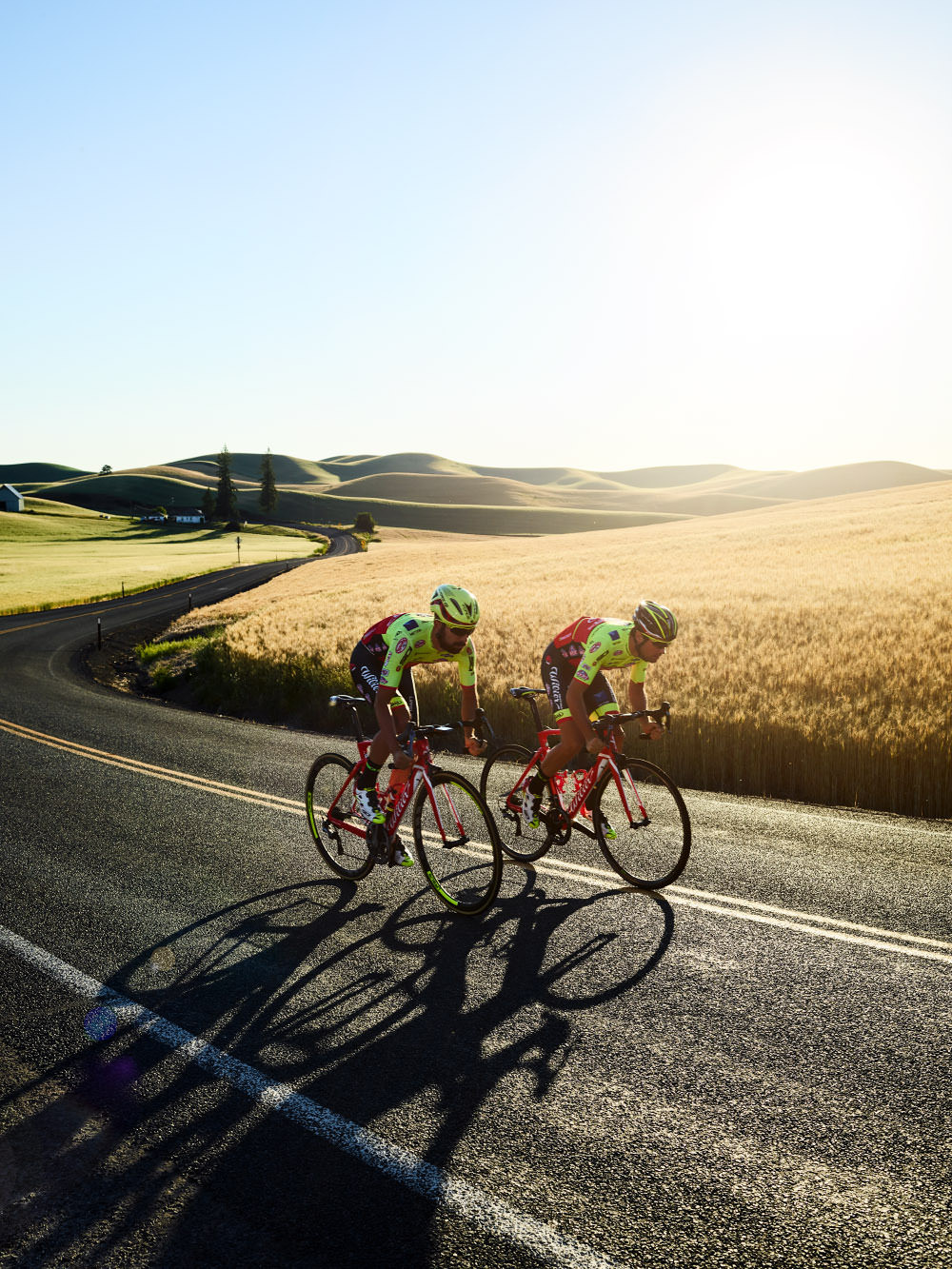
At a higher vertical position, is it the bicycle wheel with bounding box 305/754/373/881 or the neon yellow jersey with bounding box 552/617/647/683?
the neon yellow jersey with bounding box 552/617/647/683

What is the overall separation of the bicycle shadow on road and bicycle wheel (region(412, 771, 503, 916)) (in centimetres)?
18

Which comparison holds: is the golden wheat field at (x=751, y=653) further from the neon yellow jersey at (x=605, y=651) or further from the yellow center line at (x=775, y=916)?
the neon yellow jersey at (x=605, y=651)

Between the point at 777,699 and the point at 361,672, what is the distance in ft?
21.8

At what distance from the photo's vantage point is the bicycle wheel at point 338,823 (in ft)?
22.5

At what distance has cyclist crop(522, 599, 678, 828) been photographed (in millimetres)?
6355

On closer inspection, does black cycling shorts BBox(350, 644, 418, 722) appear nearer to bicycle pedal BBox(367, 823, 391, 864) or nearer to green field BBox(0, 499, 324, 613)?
bicycle pedal BBox(367, 823, 391, 864)

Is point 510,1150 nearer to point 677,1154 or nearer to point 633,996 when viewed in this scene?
point 677,1154

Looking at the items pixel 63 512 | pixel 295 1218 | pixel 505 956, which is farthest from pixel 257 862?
pixel 63 512

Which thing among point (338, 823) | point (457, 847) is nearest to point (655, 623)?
point (457, 847)

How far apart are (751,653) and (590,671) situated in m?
8.25

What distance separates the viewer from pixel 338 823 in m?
6.99

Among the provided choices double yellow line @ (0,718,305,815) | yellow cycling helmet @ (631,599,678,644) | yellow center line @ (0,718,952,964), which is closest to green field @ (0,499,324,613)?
double yellow line @ (0,718,305,815)

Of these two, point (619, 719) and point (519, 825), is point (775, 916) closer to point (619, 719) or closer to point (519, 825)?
Answer: point (619, 719)

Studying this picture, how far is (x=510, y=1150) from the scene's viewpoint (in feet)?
11.7
